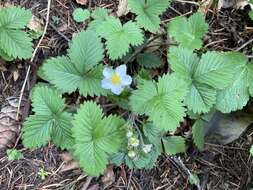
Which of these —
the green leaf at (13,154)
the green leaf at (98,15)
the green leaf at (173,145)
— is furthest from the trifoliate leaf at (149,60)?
the green leaf at (13,154)

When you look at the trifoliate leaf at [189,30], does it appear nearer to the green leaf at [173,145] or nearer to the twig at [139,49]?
the twig at [139,49]

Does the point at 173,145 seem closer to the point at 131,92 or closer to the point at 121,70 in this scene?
the point at 131,92

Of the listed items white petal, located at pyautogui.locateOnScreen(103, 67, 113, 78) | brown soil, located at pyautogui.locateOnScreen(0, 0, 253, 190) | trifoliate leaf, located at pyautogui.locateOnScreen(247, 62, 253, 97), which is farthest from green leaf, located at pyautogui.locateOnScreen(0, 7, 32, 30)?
trifoliate leaf, located at pyautogui.locateOnScreen(247, 62, 253, 97)

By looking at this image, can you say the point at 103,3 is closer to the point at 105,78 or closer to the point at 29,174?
the point at 105,78

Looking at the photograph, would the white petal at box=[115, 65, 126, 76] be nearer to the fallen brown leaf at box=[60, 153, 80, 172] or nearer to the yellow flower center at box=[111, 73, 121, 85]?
the yellow flower center at box=[111, 73, 121, 85]

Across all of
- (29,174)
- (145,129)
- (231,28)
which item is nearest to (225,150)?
(145,129)

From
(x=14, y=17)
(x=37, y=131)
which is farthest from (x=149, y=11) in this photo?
(x=37, y=131)
